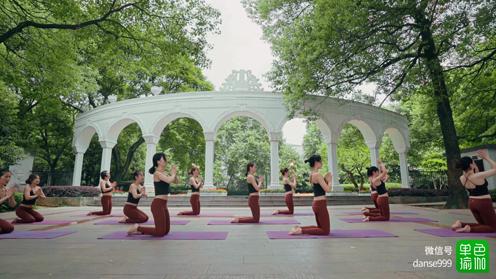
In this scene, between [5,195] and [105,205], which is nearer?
[5,195]

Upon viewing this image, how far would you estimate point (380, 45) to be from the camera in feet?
38.1

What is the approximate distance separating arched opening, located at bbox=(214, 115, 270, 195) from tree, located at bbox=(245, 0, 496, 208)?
49.7 feet

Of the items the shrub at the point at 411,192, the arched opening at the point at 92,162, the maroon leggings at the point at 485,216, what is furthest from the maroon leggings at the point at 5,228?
the arched opening at the point at 92,162

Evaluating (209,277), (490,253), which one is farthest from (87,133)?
(490,253)

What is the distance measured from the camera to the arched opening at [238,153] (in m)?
28.2

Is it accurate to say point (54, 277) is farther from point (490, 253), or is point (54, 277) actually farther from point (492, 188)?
point (492, 188)

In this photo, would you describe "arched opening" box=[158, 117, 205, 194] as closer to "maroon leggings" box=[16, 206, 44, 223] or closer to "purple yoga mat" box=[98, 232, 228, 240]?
"maroon leggings" box=[16, 206, 44, 223]

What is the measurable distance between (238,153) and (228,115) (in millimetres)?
12602

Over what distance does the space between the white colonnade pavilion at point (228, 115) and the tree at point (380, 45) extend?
286cm

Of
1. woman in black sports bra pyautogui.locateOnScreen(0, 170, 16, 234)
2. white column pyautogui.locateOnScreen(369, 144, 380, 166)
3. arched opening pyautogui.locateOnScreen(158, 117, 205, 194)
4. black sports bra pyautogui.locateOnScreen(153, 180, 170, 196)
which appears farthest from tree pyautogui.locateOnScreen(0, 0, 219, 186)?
white column pyautogui.locateOnScreen(369, 144, 380, 166)

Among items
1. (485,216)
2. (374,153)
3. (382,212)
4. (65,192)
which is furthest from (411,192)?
(65,192)

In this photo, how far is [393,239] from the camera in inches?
192

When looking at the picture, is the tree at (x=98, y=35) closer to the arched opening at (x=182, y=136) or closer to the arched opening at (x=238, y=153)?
the arched opening at (x=182, y=136)

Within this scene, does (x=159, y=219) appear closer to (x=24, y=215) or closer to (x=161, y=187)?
(x=161, y=187)
